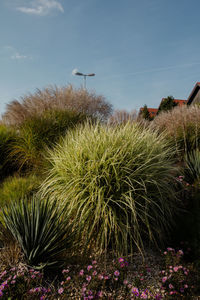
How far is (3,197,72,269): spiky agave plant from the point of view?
2.22 m

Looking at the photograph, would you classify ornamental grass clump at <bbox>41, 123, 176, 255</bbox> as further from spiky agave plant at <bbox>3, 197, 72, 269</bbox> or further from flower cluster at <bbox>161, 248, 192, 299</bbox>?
flower cluster at <bbox>161, 248, 192, 299</bbox>

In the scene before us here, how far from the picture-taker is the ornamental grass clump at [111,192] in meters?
2.66

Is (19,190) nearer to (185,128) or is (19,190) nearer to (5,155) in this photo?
(5,155)

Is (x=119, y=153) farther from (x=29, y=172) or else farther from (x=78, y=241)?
(x=29, y=172)

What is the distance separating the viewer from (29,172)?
17.8ft

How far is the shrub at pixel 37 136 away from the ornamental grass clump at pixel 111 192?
94.2 inches

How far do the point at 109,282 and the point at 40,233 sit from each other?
33.9 inches

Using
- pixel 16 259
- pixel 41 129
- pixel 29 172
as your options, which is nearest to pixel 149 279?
pixel 16 259

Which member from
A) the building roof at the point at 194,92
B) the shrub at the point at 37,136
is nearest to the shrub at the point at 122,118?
the shrub at the point at 37,136

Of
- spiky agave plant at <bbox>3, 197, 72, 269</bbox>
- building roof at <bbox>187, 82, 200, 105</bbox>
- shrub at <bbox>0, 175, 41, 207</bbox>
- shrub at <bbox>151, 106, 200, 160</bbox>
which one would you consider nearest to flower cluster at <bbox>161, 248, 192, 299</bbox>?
spiky agave plant at <bbox>3, 197, 72, 269</bbox>

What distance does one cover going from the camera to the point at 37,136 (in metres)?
5.82

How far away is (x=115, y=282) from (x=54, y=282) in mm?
614

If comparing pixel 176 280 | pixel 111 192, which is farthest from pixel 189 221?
pixel 111 192

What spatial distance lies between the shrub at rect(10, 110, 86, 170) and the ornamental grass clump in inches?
94.2
